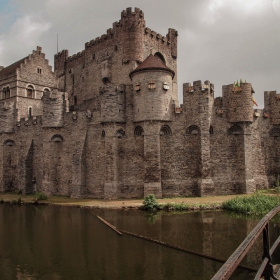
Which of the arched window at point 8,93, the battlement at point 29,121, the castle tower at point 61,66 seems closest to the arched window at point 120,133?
the battlement at point 29,121

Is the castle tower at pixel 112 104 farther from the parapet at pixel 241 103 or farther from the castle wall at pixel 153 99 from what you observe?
the parapet at pixel 241 103

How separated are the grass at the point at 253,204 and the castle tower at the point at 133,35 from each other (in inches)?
638

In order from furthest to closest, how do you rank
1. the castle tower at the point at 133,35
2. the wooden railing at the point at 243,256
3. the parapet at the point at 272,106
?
the castle tower at the point at 133,35 < the parapet at the point at 272,106 < the wooden railing at the point at 243,256

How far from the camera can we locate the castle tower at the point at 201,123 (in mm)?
23577

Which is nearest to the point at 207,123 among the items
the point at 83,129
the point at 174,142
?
the point at 174,142

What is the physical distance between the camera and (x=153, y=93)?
24359mm

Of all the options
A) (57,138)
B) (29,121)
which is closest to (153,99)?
(57,138)

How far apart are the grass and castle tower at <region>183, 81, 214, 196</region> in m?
4.08

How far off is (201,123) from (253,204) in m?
7.73

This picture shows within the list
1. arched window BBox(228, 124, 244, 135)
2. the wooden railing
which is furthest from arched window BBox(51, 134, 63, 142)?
the wooden railing

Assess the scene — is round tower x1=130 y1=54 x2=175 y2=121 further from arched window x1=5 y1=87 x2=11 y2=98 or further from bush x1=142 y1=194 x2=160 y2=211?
arched window x1=5 y1=87 x2=11 y2=98

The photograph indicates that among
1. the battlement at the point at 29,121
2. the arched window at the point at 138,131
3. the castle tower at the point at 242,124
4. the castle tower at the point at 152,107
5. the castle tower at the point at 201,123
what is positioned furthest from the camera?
the battlement at the point at 29,121

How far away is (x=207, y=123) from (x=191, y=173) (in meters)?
4.18

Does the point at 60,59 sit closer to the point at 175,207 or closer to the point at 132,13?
the point at 132,13
